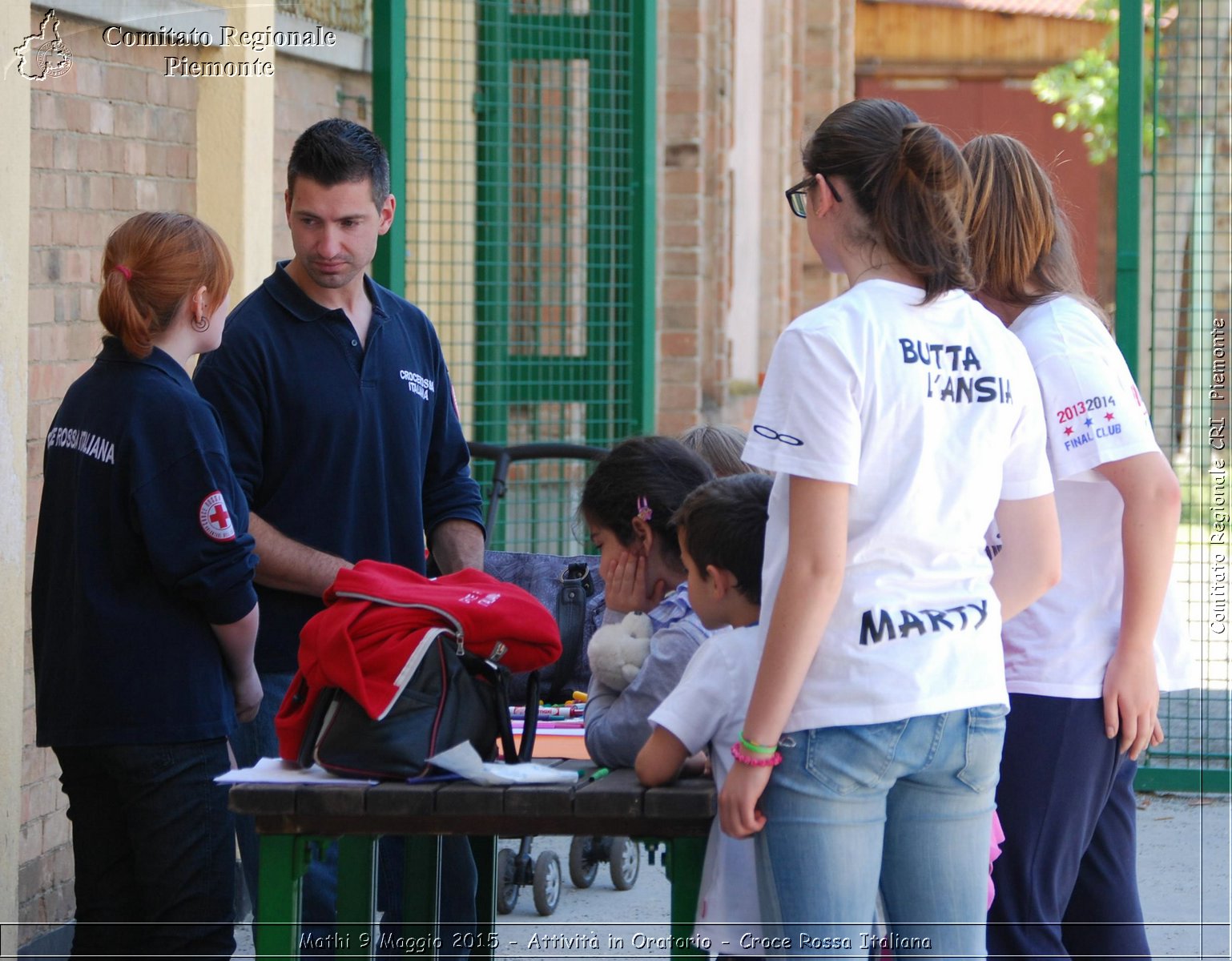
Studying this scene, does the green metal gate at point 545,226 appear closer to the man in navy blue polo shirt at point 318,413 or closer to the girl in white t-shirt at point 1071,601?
the man in navy blue polo shirt at point 318,413

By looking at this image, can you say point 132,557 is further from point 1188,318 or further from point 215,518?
point 1188,318

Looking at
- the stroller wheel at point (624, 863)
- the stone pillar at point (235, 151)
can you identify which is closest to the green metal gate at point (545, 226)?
the stone pillar at point (235, 151)

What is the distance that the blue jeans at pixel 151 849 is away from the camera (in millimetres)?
3021

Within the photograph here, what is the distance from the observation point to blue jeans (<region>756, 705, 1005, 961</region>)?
2.38 metres

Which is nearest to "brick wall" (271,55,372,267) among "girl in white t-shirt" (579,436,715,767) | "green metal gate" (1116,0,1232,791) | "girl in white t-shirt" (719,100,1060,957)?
"girl in white t-shirt" (579,436,715,767)

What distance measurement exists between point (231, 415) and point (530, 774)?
1.24 meters

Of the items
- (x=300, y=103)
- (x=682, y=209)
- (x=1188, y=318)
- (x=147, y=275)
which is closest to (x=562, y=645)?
(x=147, y=275)

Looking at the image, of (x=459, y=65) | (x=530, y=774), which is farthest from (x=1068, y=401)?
(x=459, y=65)

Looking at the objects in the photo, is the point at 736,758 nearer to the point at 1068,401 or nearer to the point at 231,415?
the point at 1068,401

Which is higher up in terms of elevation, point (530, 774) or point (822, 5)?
point (822, 5)

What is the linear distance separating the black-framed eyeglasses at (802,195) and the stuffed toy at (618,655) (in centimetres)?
82

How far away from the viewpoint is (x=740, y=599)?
2.69 meters

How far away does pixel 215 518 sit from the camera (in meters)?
3.00

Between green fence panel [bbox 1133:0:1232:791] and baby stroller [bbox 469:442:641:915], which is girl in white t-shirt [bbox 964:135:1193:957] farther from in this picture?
green fence panel [bbox 1133:0:1232:791]
